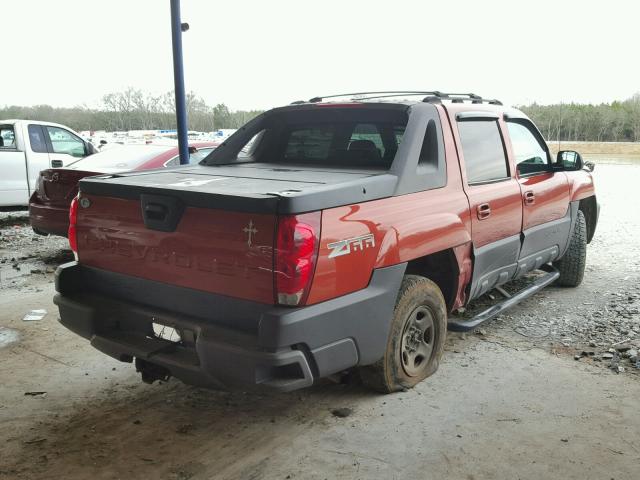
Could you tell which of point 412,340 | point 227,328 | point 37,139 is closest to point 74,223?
point 227,328

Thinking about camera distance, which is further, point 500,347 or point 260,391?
point 500,347

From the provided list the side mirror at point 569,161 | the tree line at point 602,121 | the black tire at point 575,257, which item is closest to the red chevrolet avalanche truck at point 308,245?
the side mirror at point 569,161

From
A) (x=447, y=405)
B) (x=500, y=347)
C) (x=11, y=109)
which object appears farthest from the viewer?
(x=11, y=109)

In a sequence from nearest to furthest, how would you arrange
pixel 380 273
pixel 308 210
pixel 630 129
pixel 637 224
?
pixel 308 210 < pixel 380 273 < pixel 637 224 < pixel 630 129

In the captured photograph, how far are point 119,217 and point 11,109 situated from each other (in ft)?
35.2

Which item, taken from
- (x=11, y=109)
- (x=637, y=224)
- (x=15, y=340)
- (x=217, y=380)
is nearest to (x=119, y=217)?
(x=217, y=380)

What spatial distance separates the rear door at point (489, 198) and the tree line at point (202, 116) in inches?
273

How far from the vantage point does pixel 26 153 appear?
32.3ft

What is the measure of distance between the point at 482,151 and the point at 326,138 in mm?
1127

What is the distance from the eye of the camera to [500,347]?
4.43 m

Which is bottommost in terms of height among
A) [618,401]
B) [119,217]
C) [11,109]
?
[618,401]

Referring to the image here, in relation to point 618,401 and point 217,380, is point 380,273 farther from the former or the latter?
point 618,401

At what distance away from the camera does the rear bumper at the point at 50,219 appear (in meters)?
6.72

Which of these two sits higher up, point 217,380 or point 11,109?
point 11,109
